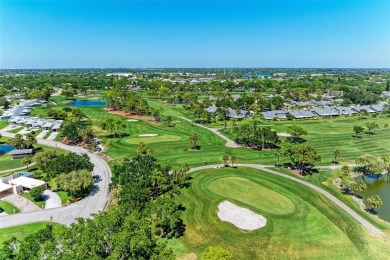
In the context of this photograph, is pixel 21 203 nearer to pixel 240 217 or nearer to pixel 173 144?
pixel 240 217

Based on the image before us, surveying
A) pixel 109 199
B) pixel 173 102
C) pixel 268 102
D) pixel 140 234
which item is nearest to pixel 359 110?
pixel 268 102

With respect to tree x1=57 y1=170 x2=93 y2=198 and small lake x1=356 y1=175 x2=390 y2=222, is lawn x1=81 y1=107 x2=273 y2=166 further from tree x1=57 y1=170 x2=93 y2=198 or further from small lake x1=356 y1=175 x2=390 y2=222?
small lake x1=356 y1=175 x2=390 y2=222

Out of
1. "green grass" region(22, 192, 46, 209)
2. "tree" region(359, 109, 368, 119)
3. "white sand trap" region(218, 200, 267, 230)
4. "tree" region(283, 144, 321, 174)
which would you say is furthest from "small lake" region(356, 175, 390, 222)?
"tree" region(359, 109, 368, 119)

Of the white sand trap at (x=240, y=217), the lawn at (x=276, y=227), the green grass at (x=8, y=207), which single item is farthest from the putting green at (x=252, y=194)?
the green grass at (x=8, y=207)

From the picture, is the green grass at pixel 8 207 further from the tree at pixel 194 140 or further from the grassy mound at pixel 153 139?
the tree at pixel 194 140

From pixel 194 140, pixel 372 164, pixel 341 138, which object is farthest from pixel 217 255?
pixel 341 138

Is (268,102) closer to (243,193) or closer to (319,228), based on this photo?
(243,193)
